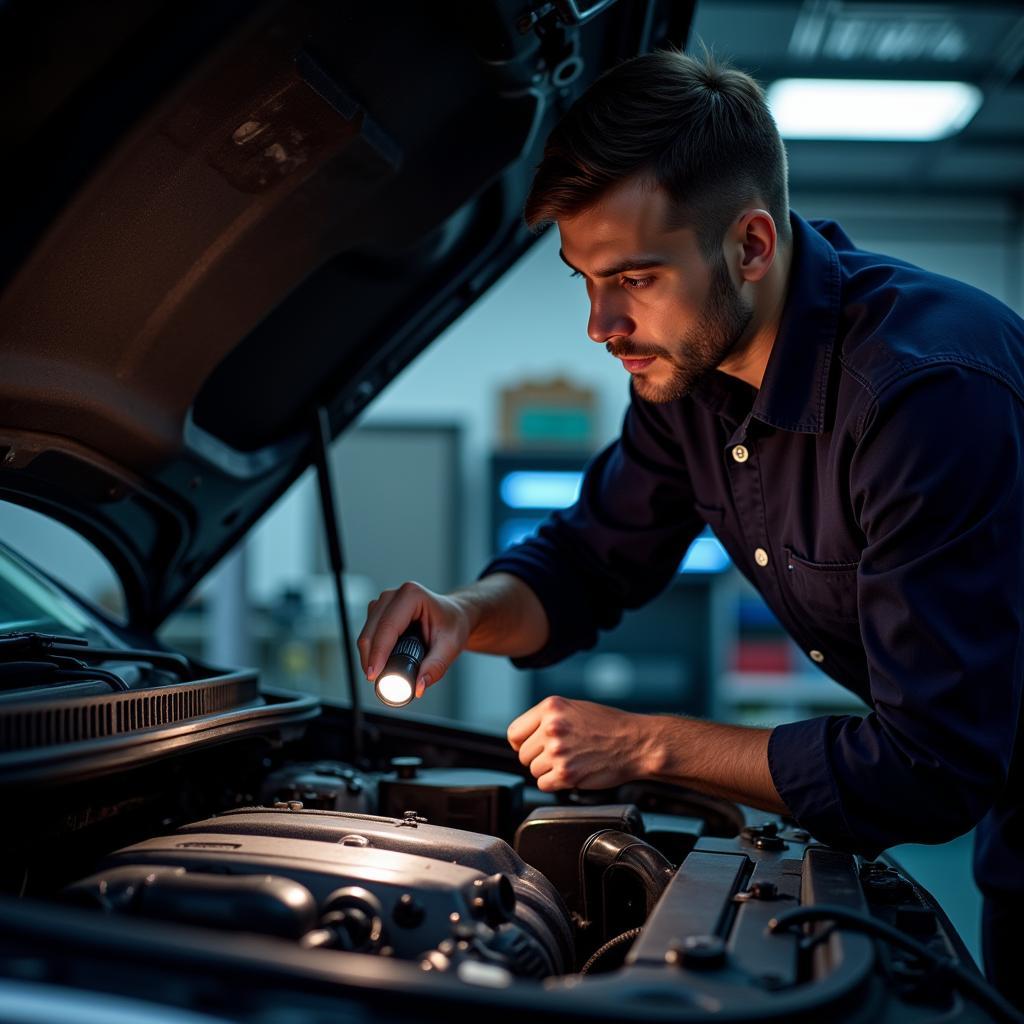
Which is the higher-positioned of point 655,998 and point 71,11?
point 71,11

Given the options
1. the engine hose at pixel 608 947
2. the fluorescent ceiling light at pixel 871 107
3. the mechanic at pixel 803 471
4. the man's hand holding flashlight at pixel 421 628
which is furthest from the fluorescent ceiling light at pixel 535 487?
the engine hose at pixel 608 947

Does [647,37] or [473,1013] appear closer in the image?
[473,1013]

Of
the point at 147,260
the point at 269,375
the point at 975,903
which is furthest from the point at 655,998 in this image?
the point at 975,903

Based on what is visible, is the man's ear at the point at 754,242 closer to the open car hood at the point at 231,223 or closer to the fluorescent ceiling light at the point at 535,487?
the open car hood at the point at 231,223

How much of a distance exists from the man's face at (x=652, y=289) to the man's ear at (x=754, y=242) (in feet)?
0.11

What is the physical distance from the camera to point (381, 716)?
1.56 metres

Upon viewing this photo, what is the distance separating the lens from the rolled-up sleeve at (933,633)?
1.01 meters

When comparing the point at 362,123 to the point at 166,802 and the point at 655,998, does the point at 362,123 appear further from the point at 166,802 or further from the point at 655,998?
the point at 655,998

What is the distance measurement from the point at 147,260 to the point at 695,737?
77cm

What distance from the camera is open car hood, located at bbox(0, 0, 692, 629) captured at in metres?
0.81

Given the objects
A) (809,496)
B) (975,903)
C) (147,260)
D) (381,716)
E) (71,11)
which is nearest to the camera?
(71,11)

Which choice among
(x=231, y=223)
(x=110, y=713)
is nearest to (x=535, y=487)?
(x=231, y=223)

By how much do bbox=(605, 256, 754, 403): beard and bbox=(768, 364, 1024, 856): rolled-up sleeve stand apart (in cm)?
24

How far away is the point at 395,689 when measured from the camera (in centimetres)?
118
